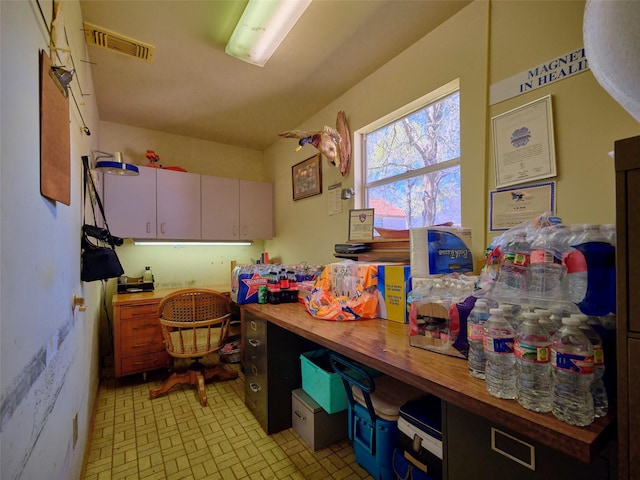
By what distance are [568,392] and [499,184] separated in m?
1.21

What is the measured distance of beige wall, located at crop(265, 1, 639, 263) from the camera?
132cm

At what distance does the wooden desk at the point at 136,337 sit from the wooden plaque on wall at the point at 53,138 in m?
1.81

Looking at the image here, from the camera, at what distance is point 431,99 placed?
2102mm

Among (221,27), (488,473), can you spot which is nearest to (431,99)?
(221,27)

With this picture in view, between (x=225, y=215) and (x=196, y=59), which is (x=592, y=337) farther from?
(x=225, y=215)

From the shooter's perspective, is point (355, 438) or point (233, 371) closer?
point (355, 438)

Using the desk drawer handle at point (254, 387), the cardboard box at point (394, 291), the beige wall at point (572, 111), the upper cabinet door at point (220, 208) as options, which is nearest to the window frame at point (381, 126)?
the beige wall at point (572, 111)

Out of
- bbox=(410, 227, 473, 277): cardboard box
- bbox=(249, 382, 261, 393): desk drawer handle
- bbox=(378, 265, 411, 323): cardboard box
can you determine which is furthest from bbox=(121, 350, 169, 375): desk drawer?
bbox=(410, 227, 473, 277): cardboard box

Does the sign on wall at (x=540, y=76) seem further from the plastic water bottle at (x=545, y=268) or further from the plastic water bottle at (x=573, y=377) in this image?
the plastic water bottle at (x=573, y=377)

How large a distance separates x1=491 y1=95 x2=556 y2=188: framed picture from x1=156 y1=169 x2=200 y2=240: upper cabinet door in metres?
3.08

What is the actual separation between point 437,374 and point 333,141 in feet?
7.12

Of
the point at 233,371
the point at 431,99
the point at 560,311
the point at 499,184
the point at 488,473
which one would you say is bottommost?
the point at 233,371

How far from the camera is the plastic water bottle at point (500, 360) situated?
2.69ft

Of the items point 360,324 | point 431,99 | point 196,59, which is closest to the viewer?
point 360,324
